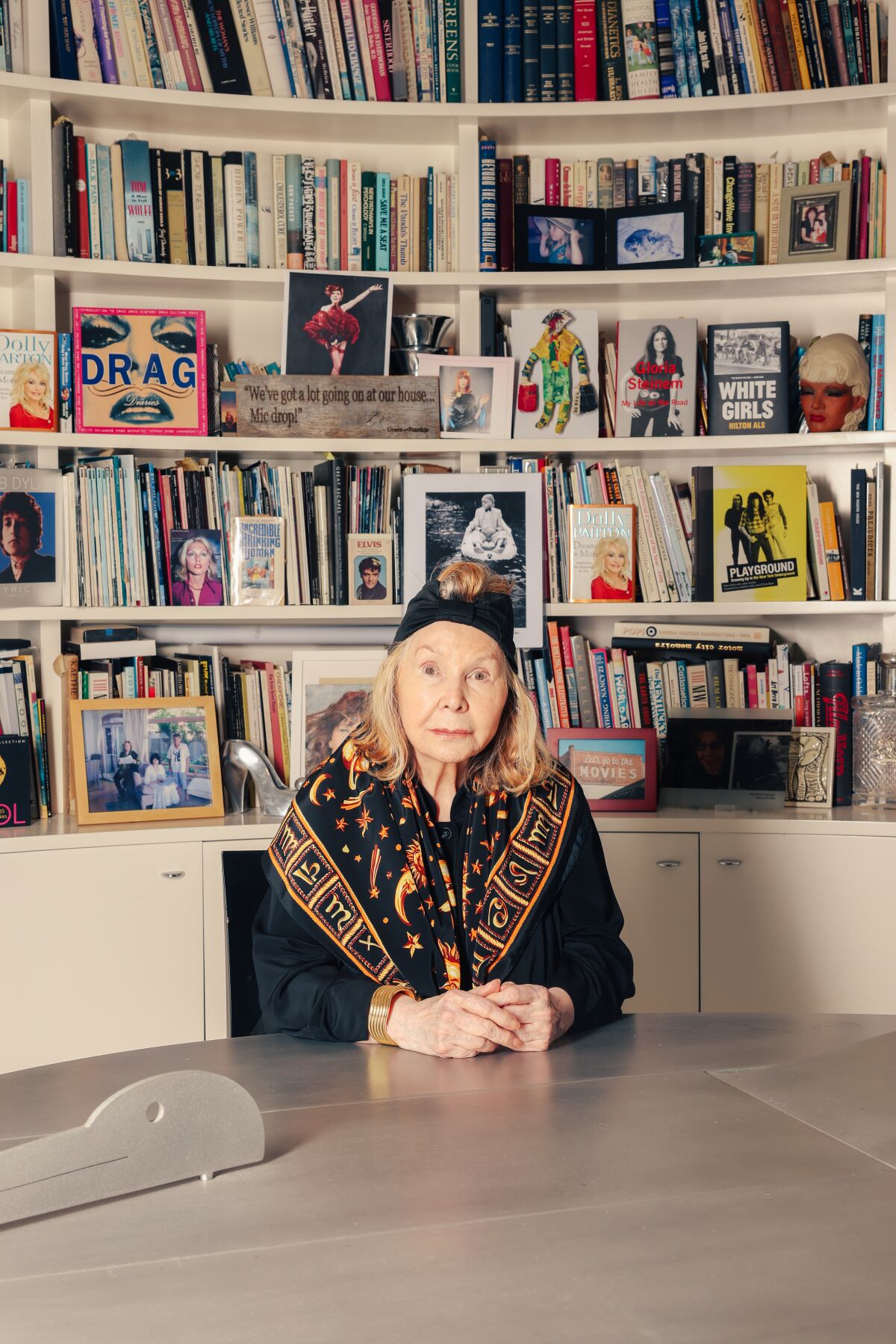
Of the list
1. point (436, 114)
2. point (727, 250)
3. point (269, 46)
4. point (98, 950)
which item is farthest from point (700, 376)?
point (98, 950)

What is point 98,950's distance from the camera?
2.73m

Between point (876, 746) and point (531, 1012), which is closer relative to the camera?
point (531, 1012)

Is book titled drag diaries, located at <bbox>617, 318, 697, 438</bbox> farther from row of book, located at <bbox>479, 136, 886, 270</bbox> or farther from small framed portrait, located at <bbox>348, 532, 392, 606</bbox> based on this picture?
small framed portrait, located at <bbox>348, 532, 392, 606</bbox>

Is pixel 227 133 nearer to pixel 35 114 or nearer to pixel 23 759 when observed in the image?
pixel 35 114

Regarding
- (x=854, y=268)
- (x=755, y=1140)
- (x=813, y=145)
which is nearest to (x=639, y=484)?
(x=854, y=268)

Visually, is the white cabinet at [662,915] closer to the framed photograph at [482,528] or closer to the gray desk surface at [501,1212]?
the framed photograph at [482,528]

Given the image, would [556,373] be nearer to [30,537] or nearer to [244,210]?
[244,210]

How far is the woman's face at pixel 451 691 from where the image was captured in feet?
5.85

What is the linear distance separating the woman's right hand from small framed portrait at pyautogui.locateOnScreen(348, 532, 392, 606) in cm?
171

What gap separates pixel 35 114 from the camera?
2.91 metres

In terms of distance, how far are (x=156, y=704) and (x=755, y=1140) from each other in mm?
2088

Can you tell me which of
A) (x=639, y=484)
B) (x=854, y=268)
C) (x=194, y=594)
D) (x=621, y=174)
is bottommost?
(x=194, y=594)

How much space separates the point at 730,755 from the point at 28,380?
73.4 inches

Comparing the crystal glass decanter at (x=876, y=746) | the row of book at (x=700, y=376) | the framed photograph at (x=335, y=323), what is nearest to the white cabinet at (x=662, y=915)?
the crystal glass decanter at (x=876, y=746)
